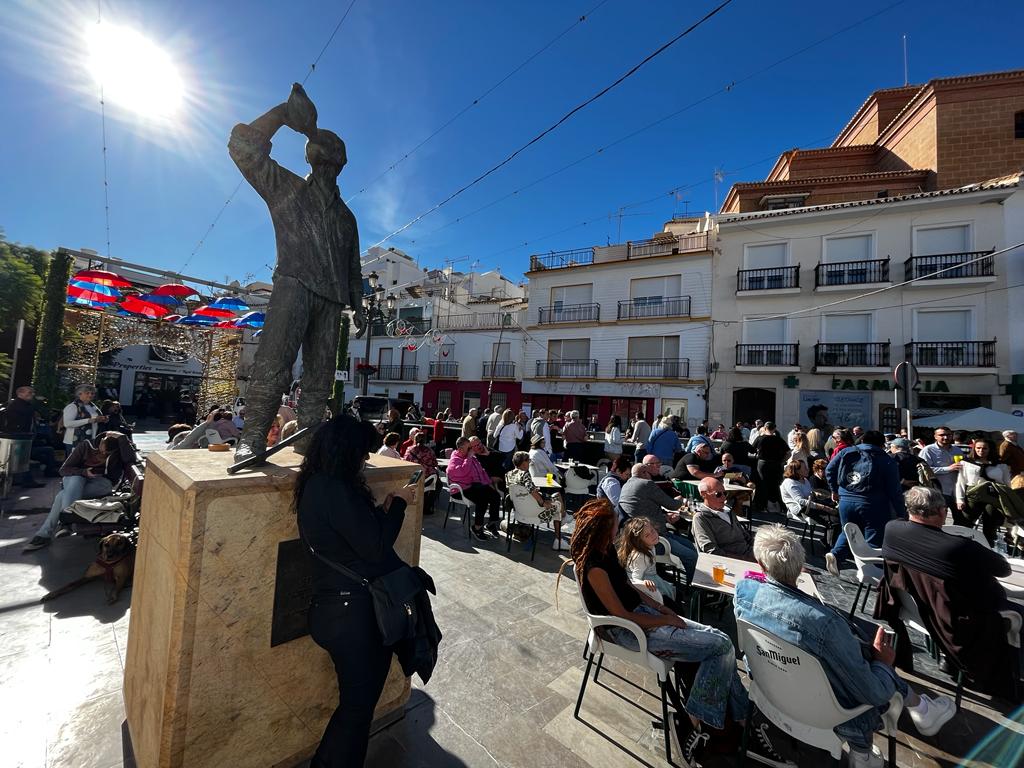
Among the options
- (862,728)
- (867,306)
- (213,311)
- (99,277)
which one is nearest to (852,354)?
(867,306)

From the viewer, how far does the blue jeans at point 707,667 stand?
6.56 feet

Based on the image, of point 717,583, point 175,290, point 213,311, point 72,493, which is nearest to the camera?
point 717,583

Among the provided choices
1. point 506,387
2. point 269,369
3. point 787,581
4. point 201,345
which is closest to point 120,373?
point 201,345

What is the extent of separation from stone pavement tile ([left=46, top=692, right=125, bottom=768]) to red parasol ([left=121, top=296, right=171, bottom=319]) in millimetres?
12852

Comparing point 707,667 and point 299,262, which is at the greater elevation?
point 299,262

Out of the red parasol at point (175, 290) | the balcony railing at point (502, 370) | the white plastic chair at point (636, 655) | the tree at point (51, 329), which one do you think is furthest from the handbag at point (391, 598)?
the balcony railing at point (502, 370)

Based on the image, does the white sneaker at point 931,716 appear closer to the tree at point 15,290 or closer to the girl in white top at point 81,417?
the girl in white top at point 81,417

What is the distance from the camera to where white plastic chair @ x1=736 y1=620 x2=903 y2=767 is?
5.75 feet

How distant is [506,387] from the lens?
71.9 ft

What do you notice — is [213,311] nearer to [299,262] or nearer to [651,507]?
[299,262]

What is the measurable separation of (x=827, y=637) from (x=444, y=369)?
2331 centimetres

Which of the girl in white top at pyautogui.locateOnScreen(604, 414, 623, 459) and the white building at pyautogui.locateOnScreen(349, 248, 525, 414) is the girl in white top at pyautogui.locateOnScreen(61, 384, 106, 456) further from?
the white building at pyautogui.locateOnScreen(349, 248, 525, 414)

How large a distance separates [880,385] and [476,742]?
57.3ft

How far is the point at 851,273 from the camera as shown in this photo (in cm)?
1459
